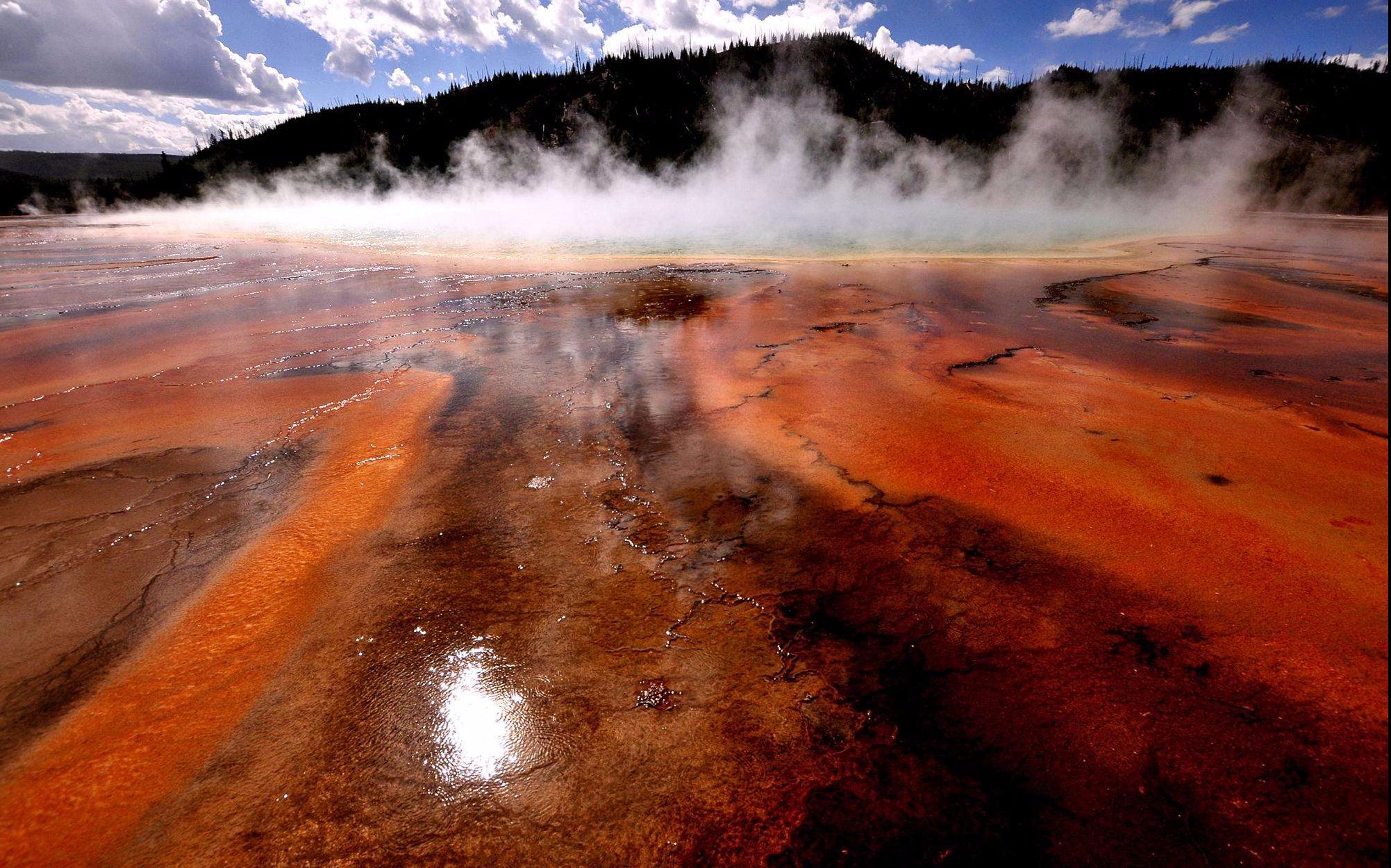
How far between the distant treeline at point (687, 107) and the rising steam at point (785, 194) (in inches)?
46.2

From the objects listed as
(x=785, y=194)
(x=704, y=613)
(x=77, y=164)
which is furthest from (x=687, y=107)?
(x=77, y=164)

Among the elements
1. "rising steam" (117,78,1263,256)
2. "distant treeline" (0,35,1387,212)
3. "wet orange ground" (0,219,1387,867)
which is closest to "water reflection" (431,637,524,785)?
"wet orange ground" (0,219,1387,867)

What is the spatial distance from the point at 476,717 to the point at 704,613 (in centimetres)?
74

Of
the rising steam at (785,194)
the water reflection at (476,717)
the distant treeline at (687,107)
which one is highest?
the distant treeline at (687,107)

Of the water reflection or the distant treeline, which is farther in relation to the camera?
the distant treeline

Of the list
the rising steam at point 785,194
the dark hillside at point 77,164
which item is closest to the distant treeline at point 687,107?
the rising steam at point 785,194

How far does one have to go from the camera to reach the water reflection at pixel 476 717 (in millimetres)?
1583

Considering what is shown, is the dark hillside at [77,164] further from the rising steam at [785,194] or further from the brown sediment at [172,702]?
the brown sediment at [172,702]

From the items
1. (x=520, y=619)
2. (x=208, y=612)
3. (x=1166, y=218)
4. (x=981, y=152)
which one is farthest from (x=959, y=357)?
(x=981, y=152)

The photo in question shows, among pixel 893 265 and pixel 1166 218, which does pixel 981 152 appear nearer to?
pixel 1166 218

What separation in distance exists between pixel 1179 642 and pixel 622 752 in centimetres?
167

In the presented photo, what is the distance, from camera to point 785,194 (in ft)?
112

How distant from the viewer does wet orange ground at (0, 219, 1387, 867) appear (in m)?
1.45

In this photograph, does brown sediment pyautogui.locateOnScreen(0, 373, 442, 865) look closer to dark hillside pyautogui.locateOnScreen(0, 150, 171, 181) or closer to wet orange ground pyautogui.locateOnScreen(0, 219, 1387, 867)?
wet orange ground pyautogui.locateOnScreen(0, 219, 1387, 867)
